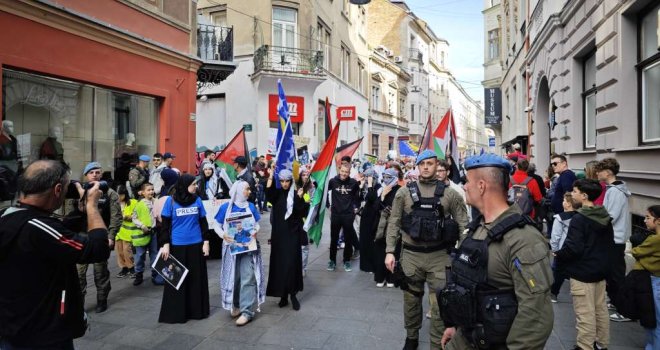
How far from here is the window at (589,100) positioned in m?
10.2

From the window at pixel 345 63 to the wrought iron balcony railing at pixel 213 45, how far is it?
1370 centimetres

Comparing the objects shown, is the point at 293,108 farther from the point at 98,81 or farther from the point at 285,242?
the point at 285,242

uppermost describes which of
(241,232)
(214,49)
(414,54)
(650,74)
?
(414,54)

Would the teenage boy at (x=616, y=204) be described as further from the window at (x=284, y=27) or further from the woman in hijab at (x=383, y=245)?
the window at (x=284, y=27)

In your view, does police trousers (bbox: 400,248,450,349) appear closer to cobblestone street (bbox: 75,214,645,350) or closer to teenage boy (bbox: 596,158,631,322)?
cobblestone street (bbox: 75,214,645,350)

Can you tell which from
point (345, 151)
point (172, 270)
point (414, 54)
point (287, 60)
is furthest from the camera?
point (414, 54)

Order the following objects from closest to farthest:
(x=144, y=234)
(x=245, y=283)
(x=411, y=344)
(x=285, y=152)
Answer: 1. (x=411, y=344)
2. (x=245, y=283)
3. (x=285, y=152)
4. (x=144, y=234)

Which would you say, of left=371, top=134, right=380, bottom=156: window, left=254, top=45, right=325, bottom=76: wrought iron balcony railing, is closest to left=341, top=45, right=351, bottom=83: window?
left=254, top=45, right=325, bottom=76: wrought iron balcony railing

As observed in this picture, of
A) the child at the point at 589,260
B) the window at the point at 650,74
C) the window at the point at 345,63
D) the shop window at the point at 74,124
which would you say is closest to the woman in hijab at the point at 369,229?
the child at the point at 589,260

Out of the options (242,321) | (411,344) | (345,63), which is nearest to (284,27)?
(345,63)

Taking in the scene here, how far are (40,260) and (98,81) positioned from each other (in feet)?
27.2

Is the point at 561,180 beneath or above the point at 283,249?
above

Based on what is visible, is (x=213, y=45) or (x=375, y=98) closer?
(x=213, y=45)

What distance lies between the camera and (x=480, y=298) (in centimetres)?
237
